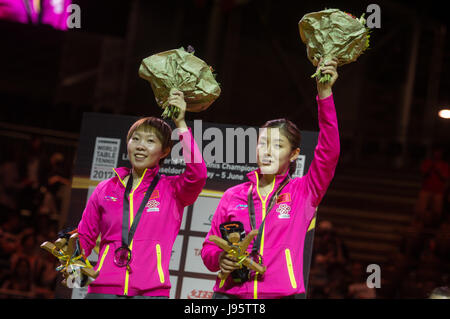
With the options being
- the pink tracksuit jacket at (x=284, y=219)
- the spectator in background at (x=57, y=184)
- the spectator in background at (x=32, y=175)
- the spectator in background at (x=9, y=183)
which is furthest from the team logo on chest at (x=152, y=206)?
the spectator in background at (x=9, y=183)

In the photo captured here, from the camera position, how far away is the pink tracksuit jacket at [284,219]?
313 cm

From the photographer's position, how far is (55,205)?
28.1 ft

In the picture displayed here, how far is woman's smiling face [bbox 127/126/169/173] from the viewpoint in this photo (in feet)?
11.3

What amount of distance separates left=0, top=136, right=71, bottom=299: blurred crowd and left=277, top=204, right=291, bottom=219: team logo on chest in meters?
3.90

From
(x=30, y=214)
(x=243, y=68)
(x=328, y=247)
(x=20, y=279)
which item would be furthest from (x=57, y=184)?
(x=243, y=68)

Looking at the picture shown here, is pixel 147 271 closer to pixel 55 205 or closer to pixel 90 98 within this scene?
pixel 55 205

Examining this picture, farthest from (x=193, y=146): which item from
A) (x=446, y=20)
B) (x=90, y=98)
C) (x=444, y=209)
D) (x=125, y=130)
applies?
(x=446, y=20)

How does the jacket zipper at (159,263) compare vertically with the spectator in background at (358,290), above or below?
above

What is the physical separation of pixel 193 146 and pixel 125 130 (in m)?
1.45

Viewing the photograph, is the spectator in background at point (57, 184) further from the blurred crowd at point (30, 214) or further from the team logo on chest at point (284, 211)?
the team logo on chest at point (284, 211)

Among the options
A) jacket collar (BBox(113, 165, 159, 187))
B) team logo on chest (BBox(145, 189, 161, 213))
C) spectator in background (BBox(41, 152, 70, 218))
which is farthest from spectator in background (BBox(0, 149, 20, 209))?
team logo on chest (BBox(145, 189, 161, 213))

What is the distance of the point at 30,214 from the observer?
8234 millimetres

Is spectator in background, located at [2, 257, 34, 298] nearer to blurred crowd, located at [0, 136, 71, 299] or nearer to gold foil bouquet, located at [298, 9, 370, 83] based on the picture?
blurred crowd, located at [0, 136, 71, 299]

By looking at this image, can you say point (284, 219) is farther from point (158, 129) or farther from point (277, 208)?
point (158, 129)
